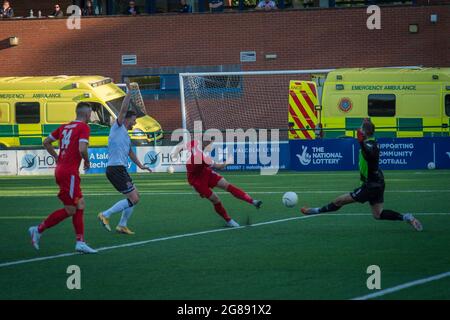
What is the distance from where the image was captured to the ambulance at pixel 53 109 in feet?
105

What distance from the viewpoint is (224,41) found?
123 ft

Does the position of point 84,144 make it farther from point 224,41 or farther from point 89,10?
point 89,10

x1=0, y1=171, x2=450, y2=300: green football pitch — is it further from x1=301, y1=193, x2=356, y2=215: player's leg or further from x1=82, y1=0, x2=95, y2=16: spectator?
x1=82, y1=0, x2=95, y2=16: spectator

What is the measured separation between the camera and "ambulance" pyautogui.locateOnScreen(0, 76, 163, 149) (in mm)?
32125

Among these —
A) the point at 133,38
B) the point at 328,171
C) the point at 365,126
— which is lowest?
the point at 328,171

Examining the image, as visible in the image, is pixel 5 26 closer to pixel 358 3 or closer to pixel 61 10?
pixel 61 10

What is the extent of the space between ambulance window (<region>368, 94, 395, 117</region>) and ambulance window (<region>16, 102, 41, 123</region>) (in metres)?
10.8

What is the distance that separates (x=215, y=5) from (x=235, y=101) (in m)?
4.64

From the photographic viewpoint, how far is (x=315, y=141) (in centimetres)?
2891

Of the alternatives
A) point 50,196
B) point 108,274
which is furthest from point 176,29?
point 108,274

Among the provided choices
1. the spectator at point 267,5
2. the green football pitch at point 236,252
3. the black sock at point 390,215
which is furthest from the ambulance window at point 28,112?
the black sock at point 390,215

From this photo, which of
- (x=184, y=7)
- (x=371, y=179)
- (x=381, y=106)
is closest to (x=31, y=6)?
(x=184, y=7)

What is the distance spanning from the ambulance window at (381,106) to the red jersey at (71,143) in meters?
18.2

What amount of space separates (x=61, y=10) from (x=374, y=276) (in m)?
30.5
